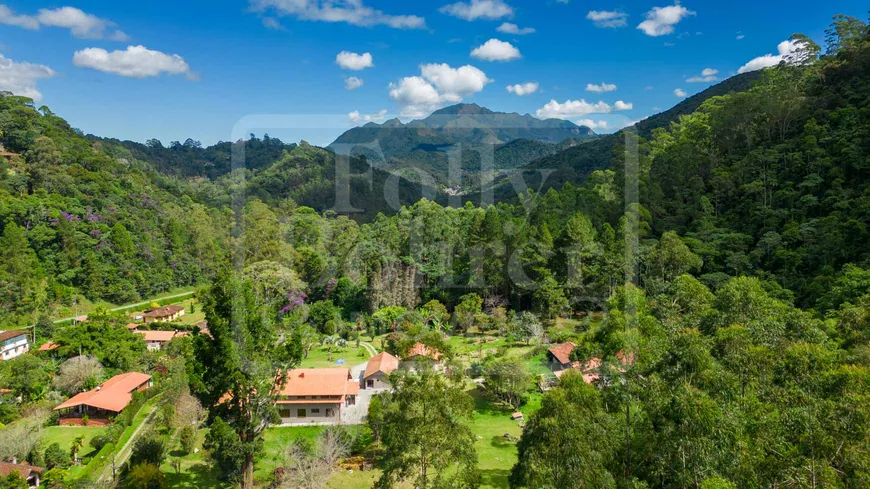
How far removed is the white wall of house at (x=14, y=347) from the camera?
27359 millimetres

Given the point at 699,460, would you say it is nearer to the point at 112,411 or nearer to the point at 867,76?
the point at 112,411

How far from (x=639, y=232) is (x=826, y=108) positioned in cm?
1554

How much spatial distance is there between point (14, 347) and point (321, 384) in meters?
21.3

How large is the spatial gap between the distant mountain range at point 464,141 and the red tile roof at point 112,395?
78.5m

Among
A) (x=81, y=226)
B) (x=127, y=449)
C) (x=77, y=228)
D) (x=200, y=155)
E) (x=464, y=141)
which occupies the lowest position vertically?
(x=127, y=449)

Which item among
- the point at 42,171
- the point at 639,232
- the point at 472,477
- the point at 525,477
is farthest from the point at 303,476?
the point at 42,171

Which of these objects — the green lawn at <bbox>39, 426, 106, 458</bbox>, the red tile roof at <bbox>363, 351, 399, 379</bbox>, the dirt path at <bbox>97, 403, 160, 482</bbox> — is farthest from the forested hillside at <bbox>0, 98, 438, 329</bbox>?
the red tile roof at <bbox>363, 351, 399, 379</bbox>

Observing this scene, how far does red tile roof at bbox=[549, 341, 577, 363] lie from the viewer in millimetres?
23856

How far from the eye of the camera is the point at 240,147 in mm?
99188

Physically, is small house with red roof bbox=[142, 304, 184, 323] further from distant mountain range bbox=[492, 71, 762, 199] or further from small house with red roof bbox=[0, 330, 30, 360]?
distant mountain range bbox=[492, 71, 762, 199]

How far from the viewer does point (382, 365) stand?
24031mm

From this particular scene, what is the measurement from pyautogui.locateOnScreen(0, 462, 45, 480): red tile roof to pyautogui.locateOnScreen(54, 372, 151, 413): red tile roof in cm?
494

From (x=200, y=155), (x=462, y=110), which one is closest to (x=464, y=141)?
(x=462, y=110)

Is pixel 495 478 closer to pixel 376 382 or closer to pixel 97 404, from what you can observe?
pixel 376 382
